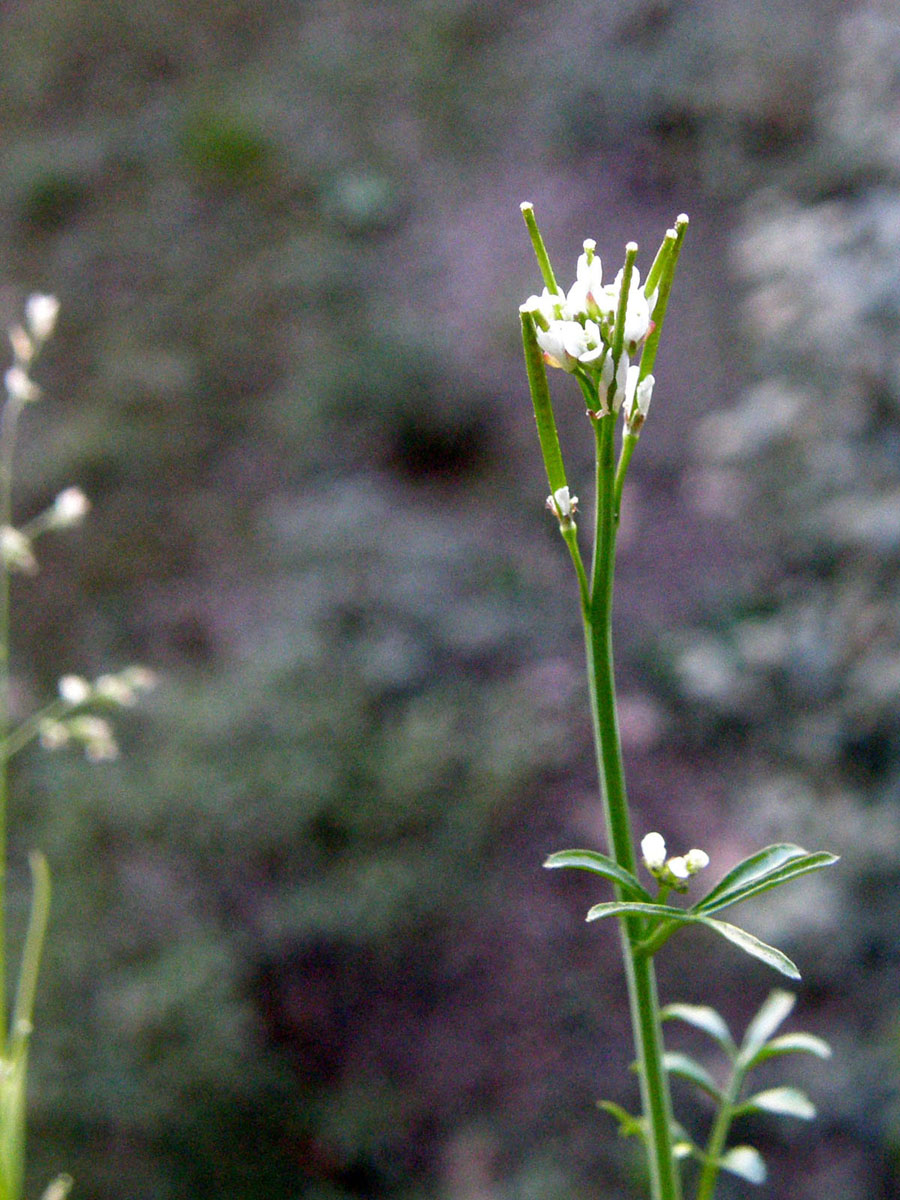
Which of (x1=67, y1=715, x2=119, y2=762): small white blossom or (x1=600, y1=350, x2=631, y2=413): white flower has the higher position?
(x1=67, y1=715, x2=119, y2=762): small white blossom

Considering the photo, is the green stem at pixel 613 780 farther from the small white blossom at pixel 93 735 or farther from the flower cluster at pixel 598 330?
the small white blossom at pixel 93 735

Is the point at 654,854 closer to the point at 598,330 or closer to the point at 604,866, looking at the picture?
the point at 604,866

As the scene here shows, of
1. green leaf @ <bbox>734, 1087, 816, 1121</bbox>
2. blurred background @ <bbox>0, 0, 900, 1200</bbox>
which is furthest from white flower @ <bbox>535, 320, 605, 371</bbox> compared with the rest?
blurred background @ <bbox>0, 0, 900, 1200</bbox>

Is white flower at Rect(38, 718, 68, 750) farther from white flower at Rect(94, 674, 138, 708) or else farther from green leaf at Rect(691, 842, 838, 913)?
green leaf at Rect(691, 842, 838, 913)

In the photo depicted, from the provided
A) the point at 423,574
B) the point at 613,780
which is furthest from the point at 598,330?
the point at 423,574

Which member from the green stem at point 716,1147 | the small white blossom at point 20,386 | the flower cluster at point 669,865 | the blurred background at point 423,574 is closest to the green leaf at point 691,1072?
the green stem at point 716,1147

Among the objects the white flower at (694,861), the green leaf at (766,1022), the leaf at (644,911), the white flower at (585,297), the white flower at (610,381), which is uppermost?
the white flower at (585,297)

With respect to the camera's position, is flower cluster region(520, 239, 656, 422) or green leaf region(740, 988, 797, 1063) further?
green leaf region(740, 988, 797, 1063)
